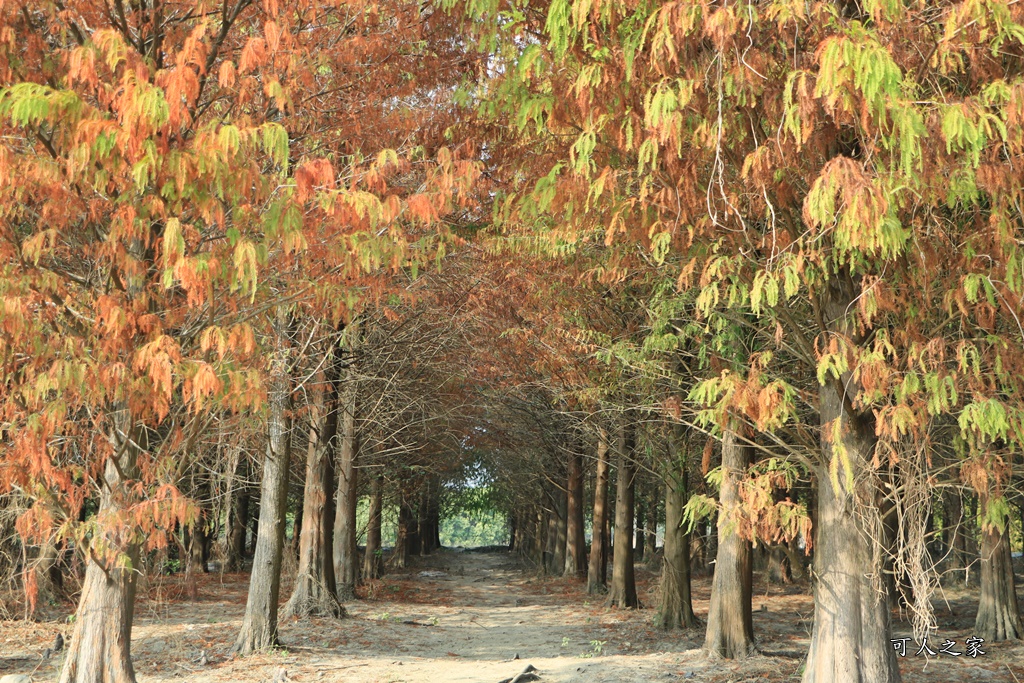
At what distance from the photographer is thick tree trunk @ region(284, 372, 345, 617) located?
16734 mm

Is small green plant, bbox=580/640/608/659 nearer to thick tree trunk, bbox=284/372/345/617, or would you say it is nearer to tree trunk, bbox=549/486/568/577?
thick tree trunk, bbox=284/372/345/617

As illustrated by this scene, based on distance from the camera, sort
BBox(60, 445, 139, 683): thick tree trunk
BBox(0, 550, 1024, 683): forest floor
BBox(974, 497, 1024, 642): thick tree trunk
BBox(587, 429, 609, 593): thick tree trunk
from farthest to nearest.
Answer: BBox(587, 429, 609, 593): thick tree trunk < BBox(974, 497, 1024, 642): thick tree trunk < BBox(0, 550, 1024, 683): forest floor < BBox(60, 445, 139, 683): thick tree trunk

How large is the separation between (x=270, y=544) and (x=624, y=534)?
8753 mm

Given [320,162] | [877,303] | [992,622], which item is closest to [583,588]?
[992,622]

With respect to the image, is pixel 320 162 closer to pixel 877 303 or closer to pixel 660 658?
pixel 877 303

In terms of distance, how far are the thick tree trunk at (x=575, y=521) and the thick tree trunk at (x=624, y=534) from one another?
4.45 metres

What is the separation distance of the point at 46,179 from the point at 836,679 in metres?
7.34

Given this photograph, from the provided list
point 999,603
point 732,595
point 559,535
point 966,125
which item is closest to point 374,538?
point 559,535

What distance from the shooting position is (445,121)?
9945mm

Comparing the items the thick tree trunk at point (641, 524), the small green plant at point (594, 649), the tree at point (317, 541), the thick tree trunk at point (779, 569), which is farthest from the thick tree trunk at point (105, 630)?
the thick tree trunk at point (641, 524)

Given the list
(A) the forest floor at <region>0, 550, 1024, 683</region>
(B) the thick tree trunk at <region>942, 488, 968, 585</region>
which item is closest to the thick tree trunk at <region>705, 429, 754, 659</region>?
(A) the forest floor at <region>0, 550, 1024, 683</region>

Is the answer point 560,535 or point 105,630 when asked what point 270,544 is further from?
point 560,535

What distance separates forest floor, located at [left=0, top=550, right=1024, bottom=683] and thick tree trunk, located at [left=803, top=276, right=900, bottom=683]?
31.0 inches

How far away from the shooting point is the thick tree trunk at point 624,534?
63.5ft
